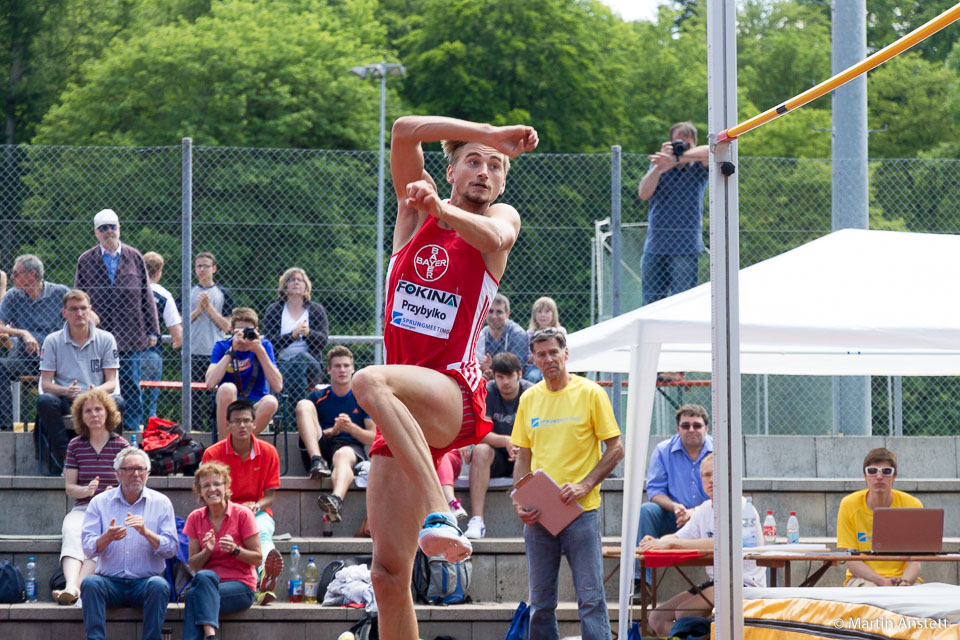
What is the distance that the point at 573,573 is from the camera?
281 inches

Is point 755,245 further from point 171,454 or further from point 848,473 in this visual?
point 171,454

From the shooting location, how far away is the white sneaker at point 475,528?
8.62 meters

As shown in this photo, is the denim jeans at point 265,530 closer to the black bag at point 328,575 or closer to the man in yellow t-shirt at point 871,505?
the black bag at point 328,575

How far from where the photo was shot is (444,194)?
12.3 meters

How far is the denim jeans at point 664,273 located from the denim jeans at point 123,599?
171 inches

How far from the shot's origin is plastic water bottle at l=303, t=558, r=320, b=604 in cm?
827

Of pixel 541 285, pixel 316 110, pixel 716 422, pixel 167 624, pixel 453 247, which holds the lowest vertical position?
pixel 167 624

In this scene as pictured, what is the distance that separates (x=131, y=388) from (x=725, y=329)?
21.4ft

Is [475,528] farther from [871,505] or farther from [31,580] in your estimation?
[31,580]

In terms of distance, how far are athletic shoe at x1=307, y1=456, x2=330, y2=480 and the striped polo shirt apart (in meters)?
1.30

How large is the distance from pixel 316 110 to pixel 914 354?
24512 mm

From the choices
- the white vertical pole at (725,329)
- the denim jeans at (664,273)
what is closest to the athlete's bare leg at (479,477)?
the denim jeans at (664,273)

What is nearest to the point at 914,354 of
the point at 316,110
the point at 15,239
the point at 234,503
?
the point at 234,503

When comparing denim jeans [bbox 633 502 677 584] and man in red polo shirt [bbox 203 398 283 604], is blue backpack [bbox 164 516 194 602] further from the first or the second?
denim jeans [bbox 633 502 677 584]
